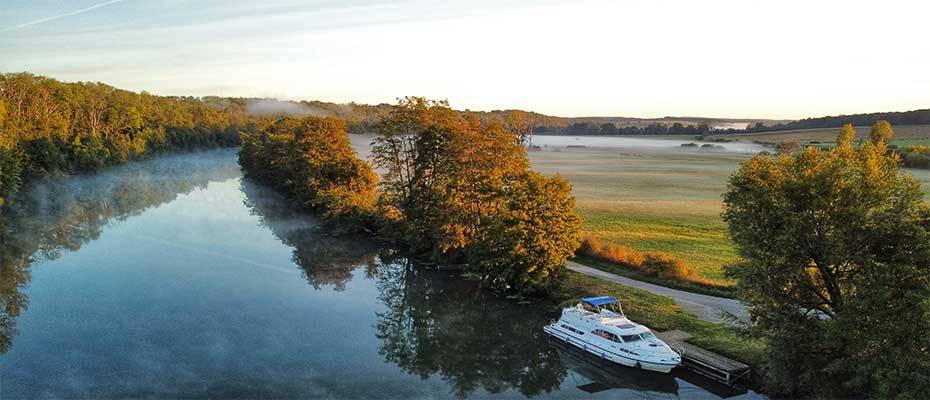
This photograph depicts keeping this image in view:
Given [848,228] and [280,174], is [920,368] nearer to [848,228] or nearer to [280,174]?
[848,228]

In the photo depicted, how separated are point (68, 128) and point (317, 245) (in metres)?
82.0

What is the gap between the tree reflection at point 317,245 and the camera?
163ft

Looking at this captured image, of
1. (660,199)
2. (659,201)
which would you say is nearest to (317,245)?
(659,201)

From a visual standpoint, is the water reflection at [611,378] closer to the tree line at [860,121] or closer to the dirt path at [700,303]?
the dirt path at [700,303]

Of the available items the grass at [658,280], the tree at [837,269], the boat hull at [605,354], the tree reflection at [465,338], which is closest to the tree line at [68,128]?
the tree reflection at [465,338]

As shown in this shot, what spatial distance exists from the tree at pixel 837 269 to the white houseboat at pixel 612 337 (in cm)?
496

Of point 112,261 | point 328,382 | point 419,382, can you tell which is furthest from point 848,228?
point 112,261

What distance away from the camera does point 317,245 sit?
2378 inches

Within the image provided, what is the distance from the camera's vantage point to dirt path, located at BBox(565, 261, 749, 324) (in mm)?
34719

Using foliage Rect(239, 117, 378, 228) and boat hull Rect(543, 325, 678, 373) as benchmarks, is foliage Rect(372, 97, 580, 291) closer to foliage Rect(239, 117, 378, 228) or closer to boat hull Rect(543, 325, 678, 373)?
boat hull Rect(543, 325, 678, 373)

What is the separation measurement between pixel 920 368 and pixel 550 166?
118379 millimetres

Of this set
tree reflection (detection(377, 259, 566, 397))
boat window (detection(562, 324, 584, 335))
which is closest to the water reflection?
tree reflection (detection(377, 259, 566, 397))

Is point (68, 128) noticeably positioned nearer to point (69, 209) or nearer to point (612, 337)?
point (69, 209)

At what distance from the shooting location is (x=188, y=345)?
106 feet
